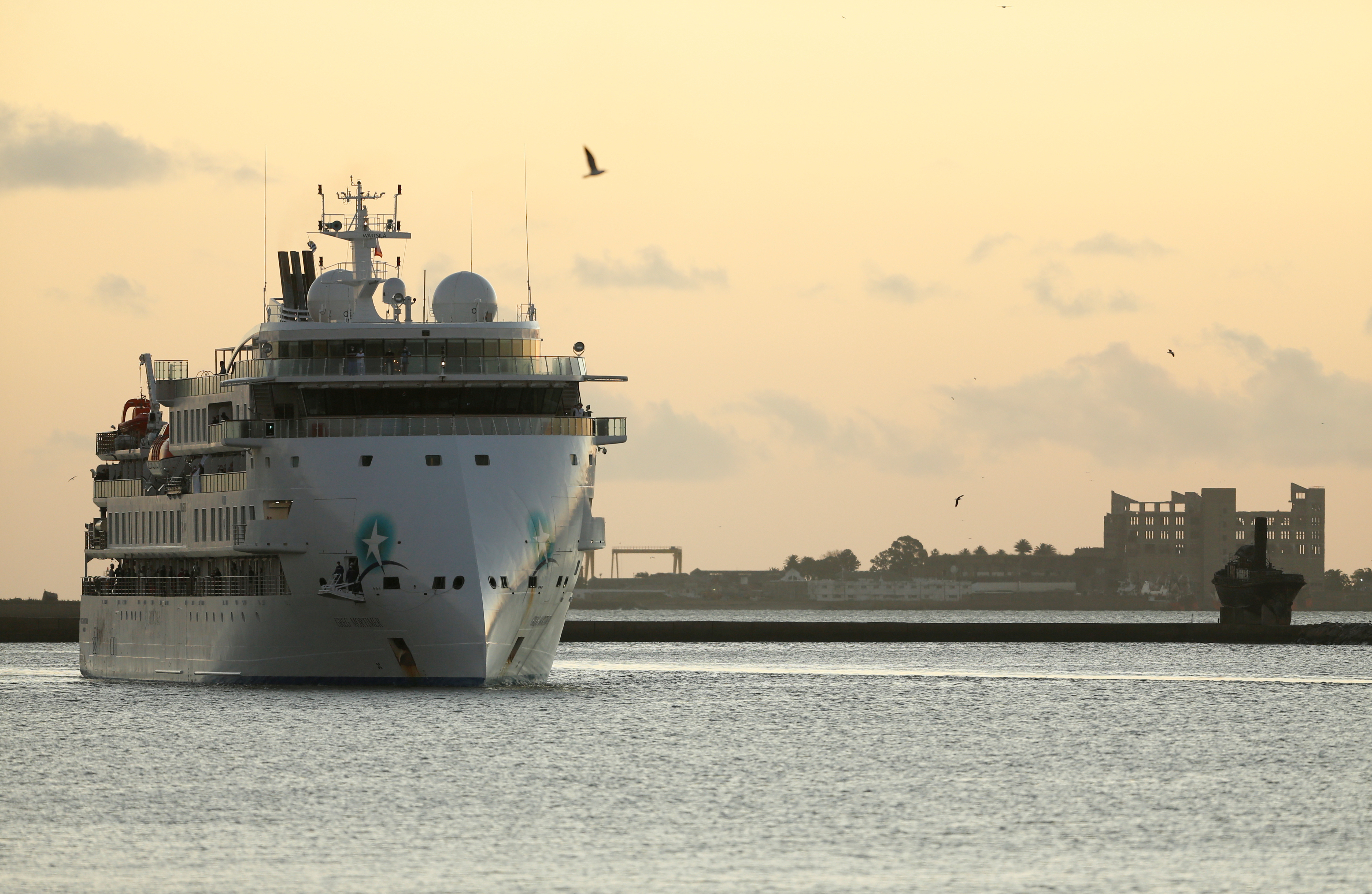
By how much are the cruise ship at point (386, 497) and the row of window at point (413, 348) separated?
0.18 feet

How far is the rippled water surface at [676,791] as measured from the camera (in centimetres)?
3819

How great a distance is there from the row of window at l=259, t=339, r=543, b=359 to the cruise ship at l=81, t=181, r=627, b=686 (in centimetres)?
5

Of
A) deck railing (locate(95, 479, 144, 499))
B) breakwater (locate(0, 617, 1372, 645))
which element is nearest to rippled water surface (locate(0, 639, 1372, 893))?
deck railing (locate(95, 479, 144, 499))

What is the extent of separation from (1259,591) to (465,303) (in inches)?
4260

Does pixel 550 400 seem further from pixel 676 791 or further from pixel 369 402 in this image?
pixel 676 791

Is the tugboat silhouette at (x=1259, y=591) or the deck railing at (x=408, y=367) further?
the tugboat silhouette at (x=1259, y=591)

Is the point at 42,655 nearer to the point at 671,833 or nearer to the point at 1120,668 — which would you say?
the point at 1120,668

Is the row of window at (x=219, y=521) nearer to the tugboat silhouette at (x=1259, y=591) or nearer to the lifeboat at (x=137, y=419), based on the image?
the lifeboat at (x=137, y=419)

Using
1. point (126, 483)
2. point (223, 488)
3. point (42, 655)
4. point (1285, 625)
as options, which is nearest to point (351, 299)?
point (223, 488)

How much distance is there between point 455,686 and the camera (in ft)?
216

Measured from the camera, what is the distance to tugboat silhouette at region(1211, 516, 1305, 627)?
6481 inches

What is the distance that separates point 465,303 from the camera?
71312 mm

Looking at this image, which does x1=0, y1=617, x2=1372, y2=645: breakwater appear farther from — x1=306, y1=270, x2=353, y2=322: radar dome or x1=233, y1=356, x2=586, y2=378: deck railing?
x1=233, y1=356, x2=586, y2=378: deck railing

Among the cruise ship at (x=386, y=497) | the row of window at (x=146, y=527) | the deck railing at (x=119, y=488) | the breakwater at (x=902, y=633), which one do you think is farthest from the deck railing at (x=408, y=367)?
the breakwater at (x=902, y=633)
